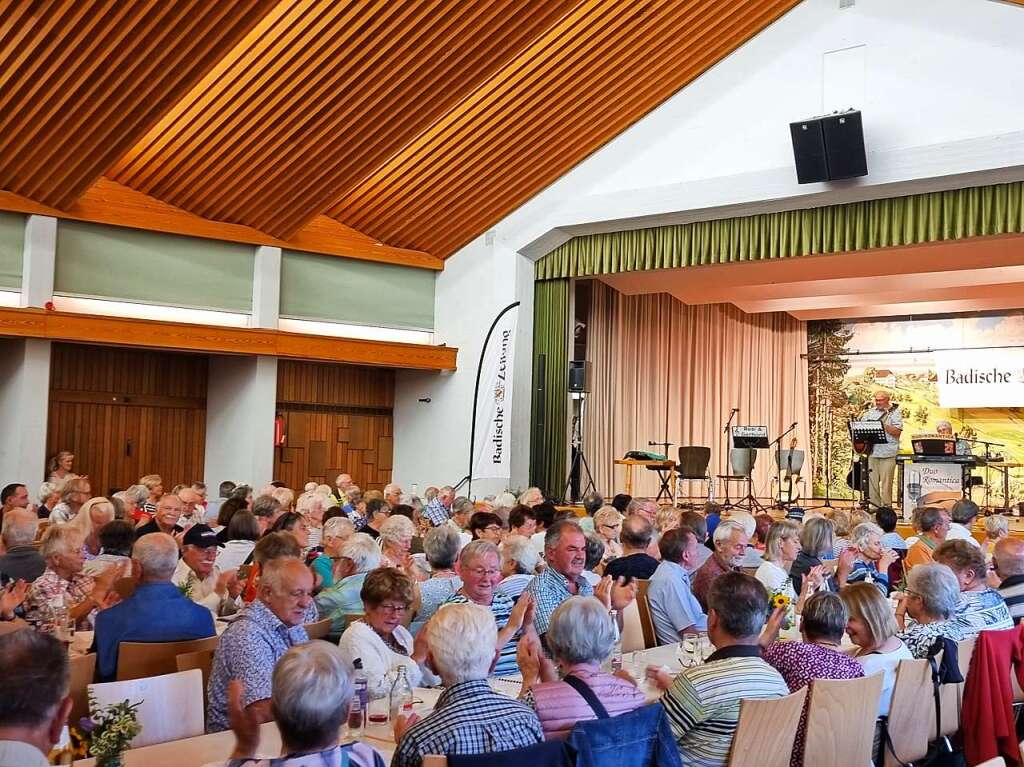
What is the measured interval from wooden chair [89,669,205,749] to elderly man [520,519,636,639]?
1732 mm

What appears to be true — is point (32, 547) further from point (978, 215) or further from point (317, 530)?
point (978, 215)

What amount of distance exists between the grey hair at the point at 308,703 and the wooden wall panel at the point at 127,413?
12083 millimetres

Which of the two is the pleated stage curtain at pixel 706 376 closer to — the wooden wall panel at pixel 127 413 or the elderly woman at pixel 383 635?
the wooden wall panel at pixel 127 413

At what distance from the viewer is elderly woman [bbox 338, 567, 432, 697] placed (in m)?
3.74

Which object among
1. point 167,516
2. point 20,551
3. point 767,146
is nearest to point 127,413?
point 167,516

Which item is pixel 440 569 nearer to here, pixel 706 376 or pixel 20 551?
pixel 20 551

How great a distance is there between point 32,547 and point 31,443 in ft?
23.4

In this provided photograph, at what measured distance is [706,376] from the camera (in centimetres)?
1970

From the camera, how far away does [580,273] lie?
1437 centimetres

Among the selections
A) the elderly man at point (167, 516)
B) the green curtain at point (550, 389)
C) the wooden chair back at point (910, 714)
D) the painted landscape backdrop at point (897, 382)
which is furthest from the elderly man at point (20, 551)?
the painted landscape backdrop at point (897, 382)

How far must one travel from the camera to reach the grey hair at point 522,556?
5297 mm

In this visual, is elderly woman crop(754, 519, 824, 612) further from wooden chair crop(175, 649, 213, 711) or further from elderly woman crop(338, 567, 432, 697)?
wooden chair crop(175, 649, 213, 711)

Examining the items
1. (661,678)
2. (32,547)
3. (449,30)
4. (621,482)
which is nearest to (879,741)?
(661,678)

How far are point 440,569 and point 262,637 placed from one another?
6.27 ft
